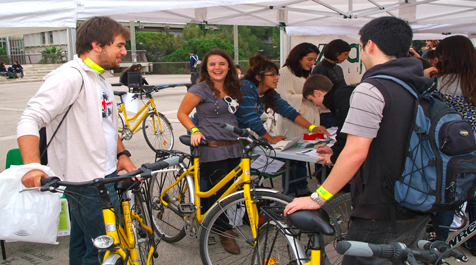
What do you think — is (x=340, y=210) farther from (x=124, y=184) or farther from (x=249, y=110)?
(x=124, y=184)

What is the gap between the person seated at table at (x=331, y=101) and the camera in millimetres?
2514

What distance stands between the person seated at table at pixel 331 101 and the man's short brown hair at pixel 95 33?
152cm

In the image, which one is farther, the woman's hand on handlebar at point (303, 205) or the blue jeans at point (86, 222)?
the blue jeans at point (86, 222)

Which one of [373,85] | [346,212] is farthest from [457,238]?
[373,85]

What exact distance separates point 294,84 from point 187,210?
7.30 feet

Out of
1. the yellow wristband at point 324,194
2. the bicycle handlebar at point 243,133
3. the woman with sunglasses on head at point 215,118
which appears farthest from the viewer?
the woman with sunglasses on head at point 215,118

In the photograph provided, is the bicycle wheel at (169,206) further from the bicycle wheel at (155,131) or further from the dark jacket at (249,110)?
the bicycle wheel at (155,131)

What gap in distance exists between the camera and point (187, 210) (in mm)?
3125

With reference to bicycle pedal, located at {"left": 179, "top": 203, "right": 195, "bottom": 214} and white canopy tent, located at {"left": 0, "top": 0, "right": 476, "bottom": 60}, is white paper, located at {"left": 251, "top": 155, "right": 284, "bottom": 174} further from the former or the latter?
white canopy tent, located at {"left": 0, "top": 0, "right": 476, "bottom": 60}

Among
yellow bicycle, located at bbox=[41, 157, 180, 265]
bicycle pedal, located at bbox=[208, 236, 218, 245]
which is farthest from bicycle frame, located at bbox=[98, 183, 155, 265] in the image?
bicycle pedal, located at bbox=[208, 236, 218, 245]

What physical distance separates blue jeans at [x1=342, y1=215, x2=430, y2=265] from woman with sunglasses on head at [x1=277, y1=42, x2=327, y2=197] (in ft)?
8.00

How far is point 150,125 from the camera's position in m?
7.08

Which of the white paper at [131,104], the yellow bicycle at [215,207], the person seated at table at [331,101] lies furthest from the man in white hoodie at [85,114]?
the white paper at [131,104]

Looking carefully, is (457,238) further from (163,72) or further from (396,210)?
(163,72)
